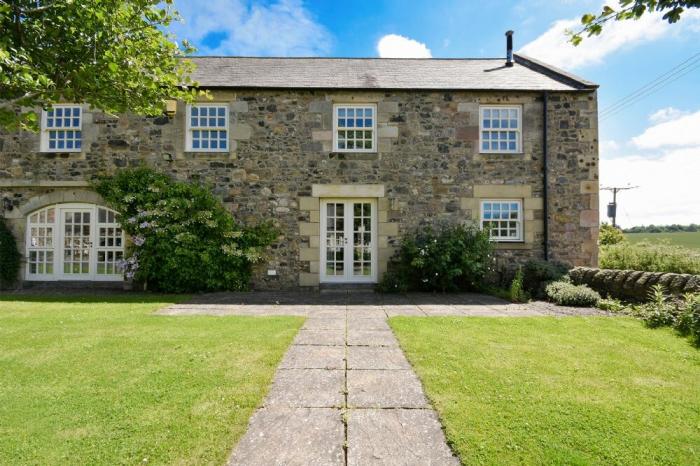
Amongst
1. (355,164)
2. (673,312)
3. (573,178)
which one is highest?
(355,164)

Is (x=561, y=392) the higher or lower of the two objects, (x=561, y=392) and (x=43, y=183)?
the lower

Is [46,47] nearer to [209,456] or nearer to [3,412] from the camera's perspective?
[3,412]

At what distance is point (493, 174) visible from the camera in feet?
34.8

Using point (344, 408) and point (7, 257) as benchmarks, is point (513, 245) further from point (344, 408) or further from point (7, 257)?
point (7, 257)

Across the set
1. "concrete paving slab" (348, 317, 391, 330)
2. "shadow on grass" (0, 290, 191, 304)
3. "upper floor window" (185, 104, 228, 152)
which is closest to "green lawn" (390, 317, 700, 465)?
"concrete paving slab" (348, 317, 391, 330)

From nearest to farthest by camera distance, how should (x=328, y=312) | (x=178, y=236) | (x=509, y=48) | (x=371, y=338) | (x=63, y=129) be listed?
(x=371, y=338), (x=328, y=312), (x=178, y=236), (x=63, y=129), (x=509, y=48)

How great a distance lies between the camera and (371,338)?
5.35 meters

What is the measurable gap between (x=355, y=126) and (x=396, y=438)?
9113mm

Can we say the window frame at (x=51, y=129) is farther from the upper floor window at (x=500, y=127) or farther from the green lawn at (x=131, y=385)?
→ the upper floor window at (x=500, y=127)

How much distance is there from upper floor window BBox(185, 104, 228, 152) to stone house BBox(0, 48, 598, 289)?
0.10 feet

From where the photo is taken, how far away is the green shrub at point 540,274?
9.40 m

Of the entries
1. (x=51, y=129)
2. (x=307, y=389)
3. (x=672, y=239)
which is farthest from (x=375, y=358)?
(x=672, y=239)

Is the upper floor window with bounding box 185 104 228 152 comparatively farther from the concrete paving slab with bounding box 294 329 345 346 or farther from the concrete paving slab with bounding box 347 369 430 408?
the concrete paving slab with bounding box 347 369 430 408

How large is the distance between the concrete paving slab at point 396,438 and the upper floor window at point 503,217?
27.7 feet
